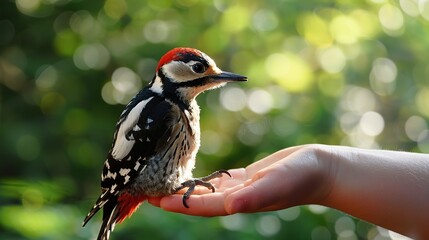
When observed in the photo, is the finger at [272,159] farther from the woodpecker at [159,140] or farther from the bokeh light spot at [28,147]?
the bokeh light spot at [28,147]

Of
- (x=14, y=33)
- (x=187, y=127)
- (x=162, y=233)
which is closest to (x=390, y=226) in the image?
(x=187, y=127)

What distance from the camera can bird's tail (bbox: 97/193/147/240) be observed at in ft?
8.91

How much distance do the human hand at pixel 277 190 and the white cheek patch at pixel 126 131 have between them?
0.40m

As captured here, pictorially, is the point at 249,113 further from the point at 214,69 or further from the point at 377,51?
the point at 214,69

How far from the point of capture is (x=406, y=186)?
223 cm

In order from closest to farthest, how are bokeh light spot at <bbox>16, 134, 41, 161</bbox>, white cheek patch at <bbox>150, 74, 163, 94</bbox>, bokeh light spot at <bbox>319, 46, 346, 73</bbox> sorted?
white cheek patch at <bbox>150, 74, 163, 94</bbox>
bokeh light spot at <bbox>319, 46, 346, 73</bbox>
bokeh light spot at <bbox>16, 134, 41, 161</bbox>

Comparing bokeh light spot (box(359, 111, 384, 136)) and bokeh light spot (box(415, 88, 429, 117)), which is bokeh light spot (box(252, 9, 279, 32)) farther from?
bokeh light spot (box(415, 88, 429, 117))

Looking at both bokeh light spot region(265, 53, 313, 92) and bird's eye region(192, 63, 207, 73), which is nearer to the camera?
bird's eye region(192, 63, 207, 73)

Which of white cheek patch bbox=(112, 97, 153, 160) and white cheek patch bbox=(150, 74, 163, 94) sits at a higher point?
white cheek patch bbox=(150, 74, 163, 94)

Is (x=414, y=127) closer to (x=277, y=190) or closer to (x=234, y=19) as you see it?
(x=234, y=19)

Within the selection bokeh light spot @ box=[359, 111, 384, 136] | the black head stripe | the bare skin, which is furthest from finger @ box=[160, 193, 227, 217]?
bokeh light spot @ box=[359, 111, 384, 136]

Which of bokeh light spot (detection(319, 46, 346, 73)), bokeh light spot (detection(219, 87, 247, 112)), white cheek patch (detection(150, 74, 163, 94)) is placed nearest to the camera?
white cheek patch (detection(150, 74, 163, 94))

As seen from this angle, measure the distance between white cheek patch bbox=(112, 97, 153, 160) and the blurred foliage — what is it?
0.96 m

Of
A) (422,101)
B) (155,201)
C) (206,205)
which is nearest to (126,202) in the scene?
(155,201)
